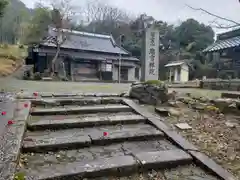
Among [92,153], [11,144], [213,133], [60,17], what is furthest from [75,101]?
[60,17]

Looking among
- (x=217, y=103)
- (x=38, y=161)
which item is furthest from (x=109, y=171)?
(x=217, y=103)

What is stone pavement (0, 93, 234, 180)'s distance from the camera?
1.83 metres

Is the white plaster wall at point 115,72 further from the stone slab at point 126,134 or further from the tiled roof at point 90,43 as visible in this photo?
the stone slab at point 126,134

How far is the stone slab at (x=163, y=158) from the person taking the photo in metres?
2.03

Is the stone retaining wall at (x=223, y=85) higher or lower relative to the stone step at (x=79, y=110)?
higher

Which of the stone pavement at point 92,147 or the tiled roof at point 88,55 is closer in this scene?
the stone pavement at point 92,147

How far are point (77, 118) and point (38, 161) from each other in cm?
103

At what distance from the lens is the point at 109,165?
1917 mm

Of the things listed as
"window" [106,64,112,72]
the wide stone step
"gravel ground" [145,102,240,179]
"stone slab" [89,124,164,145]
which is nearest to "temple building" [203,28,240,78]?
"window" [106,64,112,72]

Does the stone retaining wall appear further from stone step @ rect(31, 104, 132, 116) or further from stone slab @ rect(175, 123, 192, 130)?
stone step @ rect(31, 104, 132, 116)

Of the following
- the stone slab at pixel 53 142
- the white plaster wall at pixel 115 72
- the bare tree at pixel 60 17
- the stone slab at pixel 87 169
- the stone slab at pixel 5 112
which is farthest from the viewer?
the white plaster wall at pixel 115 72

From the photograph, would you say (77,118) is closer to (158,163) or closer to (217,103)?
(158,163)

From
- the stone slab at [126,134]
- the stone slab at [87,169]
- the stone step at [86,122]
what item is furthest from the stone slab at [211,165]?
the stone step at [86,122]

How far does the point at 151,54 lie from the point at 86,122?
3.41 m
